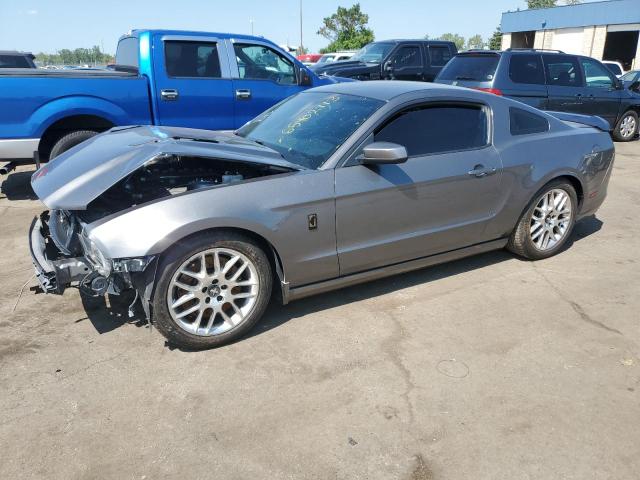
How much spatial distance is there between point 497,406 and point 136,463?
1.86 metres

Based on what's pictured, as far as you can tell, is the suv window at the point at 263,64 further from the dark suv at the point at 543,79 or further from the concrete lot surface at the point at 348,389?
the concrete lot surface at the point at 348,389

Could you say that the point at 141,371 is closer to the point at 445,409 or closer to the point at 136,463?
the point at 136,463

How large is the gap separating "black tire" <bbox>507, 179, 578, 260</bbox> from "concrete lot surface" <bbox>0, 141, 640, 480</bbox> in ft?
1.51

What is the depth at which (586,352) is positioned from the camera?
11.2 feet

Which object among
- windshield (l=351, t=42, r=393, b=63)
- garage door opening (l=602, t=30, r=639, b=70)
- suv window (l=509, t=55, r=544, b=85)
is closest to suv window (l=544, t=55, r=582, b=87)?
suv window (l=509, t=55, r=544, b=85)

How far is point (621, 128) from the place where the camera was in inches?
459

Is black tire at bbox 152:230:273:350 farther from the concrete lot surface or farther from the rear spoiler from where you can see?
the rear spoiler

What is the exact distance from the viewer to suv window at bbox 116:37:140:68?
760 cm

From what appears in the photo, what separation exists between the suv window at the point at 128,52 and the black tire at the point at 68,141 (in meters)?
1.33

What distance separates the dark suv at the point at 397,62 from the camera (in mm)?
13156

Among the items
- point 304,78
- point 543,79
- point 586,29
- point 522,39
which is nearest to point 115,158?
point 304,78

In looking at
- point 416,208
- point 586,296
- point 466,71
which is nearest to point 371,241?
point 416,208

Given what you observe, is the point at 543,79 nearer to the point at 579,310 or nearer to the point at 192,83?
→ the point at 192,83

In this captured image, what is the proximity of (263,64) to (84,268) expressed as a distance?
5.49 metres
